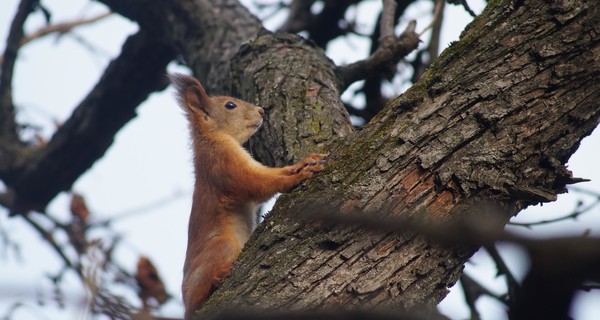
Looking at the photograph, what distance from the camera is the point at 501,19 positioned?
9.34 feet

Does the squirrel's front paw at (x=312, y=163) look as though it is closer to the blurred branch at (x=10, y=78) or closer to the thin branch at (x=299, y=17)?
the thin branch at (x=299, y=17)

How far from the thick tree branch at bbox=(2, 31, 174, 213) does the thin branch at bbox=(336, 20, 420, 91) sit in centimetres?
195

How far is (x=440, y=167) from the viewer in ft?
8.38

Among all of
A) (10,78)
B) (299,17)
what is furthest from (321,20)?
(10,78)

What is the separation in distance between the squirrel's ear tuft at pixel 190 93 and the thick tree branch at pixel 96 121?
38.7 inches

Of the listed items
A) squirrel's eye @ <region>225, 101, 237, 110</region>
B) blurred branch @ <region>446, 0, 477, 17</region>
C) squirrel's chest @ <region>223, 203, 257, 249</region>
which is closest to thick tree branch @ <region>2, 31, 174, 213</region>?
squirrel's eye @ <region>225, 101, 237, 110</region>

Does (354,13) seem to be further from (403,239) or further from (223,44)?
(403,239)

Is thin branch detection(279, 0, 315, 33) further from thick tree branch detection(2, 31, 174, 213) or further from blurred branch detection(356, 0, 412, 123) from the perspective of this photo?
thick tree branch detection(2, 31, 174, 213)

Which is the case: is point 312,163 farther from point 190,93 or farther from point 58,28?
point 58,28

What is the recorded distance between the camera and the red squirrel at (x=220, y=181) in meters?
3.58

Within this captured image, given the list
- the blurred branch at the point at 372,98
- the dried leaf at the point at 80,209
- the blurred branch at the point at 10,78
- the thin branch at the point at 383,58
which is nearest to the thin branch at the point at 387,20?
the thin branch at the point at 383,58

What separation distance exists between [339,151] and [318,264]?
2.11 ft

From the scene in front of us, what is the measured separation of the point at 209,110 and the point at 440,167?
2.68 meters

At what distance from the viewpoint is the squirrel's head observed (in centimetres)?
457
